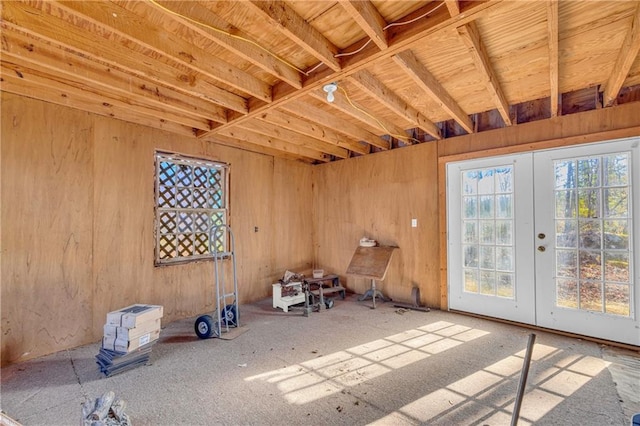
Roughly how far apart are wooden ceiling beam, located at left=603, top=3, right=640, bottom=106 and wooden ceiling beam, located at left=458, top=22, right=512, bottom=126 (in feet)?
2.70

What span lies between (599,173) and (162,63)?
14.2 ft

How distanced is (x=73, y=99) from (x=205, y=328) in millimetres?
2707

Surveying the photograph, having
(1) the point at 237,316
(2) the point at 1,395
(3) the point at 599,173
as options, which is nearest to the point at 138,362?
(2) the point at 1,395

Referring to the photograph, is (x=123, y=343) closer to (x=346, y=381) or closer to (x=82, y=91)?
(x=346, y=381)

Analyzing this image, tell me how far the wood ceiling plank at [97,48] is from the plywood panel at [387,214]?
110 inches

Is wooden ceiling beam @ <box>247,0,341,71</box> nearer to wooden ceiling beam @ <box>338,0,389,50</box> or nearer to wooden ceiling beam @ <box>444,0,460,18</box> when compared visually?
wooden ceiling beam @ <box>338,0,389,50</box>

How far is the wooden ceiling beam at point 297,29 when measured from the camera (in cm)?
169

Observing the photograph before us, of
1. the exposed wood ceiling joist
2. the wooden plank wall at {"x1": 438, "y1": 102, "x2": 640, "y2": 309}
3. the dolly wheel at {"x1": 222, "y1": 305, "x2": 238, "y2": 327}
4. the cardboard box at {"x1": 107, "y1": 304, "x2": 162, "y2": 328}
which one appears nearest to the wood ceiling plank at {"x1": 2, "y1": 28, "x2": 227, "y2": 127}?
the exposed wood ceiling joist

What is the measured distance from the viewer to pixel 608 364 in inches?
101

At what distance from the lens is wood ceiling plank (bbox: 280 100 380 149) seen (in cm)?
313

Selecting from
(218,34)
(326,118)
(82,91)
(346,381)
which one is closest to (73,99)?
(82,91)

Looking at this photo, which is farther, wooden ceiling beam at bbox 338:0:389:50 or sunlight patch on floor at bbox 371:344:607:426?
sunlight patch on floor at bbox 371:344:607:426

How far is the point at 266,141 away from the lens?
430 centimetres

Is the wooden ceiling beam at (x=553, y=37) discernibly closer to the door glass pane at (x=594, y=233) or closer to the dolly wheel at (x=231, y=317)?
the door glass pane at (x=594, y=233)
